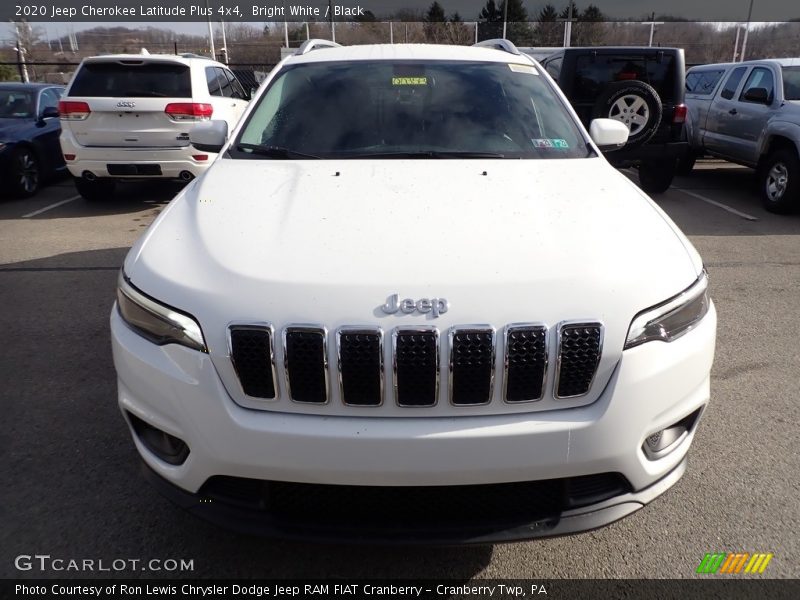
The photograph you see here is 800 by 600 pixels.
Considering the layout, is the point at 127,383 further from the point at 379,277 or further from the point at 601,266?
the point at 601,266

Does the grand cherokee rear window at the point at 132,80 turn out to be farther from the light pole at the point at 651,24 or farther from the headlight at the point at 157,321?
the light pole at the point at 651,24

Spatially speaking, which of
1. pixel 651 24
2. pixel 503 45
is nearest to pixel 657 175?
pixel 503 45

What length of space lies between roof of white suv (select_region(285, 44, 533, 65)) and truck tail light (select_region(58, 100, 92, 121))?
15.1 ft

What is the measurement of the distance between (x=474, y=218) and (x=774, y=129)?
7.45 m

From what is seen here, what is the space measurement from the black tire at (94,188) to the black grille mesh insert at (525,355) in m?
7.48

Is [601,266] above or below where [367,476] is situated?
above

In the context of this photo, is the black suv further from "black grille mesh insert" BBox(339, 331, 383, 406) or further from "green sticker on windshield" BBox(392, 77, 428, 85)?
"black grille mesh insert" BBox(339, 331, 383, 406)

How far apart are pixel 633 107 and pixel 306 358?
6865mm

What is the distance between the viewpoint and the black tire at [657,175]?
8683 mm

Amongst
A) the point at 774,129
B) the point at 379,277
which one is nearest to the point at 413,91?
the point at 379,277

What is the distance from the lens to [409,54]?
3.72m

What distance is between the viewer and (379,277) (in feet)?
6.24

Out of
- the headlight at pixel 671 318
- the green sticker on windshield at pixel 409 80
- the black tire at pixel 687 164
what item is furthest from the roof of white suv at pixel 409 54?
the black tire at pixel 687 164

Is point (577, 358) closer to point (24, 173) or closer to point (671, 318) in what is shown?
point (671, 318)
